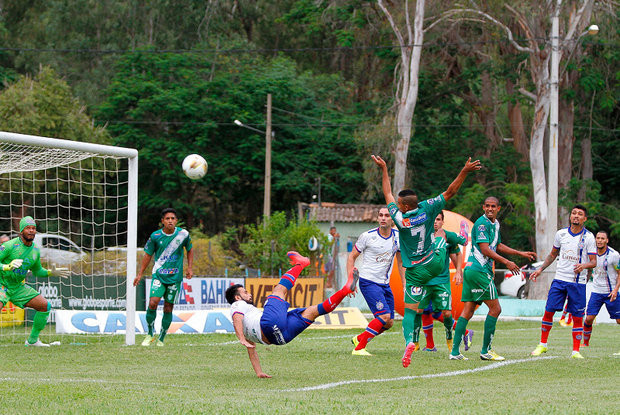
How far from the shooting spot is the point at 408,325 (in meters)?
10.5

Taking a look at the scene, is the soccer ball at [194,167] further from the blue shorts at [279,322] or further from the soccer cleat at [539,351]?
the blue shorts at [279,322]

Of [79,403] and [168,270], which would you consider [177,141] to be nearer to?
[168,270]

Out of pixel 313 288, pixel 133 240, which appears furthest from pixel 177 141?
pixel 133 240

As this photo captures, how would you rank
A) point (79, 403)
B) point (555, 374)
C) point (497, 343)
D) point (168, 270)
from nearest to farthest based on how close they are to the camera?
1. point (79, 403)
2. point (555, 374)
3. point (168, 270)
4. point (497, 343)

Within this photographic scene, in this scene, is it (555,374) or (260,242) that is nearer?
(555,374)

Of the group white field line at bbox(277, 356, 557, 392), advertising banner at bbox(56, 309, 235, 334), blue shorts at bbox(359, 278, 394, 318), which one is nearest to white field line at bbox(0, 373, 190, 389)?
white field line at bbox(277, 356, 557, 392)

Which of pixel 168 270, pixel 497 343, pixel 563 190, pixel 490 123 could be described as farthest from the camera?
pixel 490 123

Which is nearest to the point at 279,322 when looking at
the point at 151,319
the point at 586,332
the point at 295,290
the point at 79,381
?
the point at 79,381

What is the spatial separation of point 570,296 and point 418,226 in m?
3.28

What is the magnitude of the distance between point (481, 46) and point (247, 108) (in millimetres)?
11555

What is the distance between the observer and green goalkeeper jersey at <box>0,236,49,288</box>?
13070mm

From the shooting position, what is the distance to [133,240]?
13.8 metres

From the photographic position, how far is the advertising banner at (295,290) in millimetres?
21828

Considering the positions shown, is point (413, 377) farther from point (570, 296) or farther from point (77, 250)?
point (77, 250)
